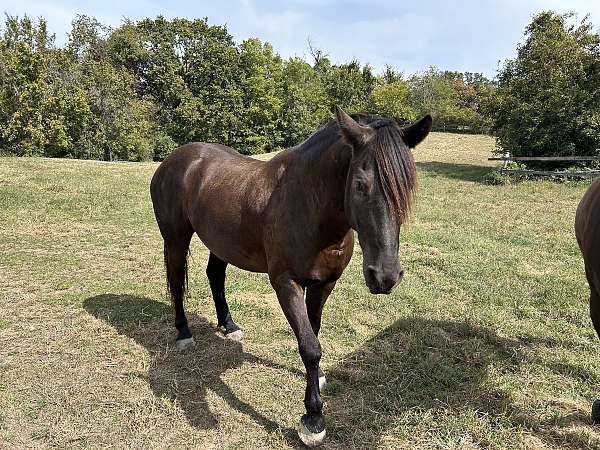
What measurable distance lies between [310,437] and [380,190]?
156 centimetres

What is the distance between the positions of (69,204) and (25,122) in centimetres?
1548

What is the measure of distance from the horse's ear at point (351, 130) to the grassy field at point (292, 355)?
70.8 inches

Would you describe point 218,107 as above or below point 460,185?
above

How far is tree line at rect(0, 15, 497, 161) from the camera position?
21.1 meters

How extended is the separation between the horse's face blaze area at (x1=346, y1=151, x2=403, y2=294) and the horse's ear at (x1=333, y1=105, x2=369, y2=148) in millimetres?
76

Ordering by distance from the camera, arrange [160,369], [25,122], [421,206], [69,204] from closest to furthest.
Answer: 1. [160,369]
2. [69,204]
3. [421,206]
4. [25,122]

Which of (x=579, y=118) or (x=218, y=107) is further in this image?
(x=218, y=107)

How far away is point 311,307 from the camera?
2998 mm

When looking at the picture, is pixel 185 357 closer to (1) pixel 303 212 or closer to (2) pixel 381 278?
(1) pixel 303 212

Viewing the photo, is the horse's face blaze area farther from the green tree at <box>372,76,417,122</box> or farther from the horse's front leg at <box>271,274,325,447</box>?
the green tree at <box>372,76,417,122</box>

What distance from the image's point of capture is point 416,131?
203 cm

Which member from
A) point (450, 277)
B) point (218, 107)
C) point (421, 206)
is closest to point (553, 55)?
point (421, 206)

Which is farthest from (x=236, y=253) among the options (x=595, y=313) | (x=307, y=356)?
(x=595, y=313)

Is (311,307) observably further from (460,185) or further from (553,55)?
(553,55)
